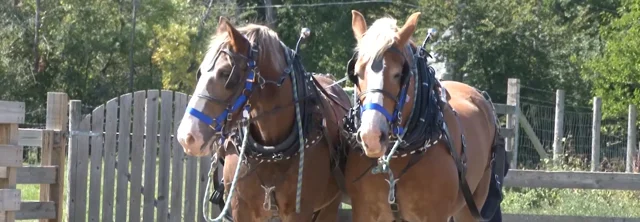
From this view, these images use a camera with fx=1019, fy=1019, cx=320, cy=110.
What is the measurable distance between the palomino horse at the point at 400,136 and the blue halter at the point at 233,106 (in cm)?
57

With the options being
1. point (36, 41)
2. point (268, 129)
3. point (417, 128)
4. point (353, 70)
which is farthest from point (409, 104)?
point (36, 41)

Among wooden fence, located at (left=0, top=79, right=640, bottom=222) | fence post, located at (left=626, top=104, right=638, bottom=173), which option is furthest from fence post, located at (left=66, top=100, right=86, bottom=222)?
fence post, located at (left=626, top=104, right=638, bottom=173)

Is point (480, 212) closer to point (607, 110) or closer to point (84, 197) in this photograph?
point (84, 197)

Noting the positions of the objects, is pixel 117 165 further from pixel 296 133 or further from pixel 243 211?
pixel 296 133

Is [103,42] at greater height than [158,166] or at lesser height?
greater

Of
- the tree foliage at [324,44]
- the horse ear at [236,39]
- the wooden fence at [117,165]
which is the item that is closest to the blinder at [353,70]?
the horse ear at [236,39]

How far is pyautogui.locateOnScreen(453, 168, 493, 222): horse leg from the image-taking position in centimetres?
702

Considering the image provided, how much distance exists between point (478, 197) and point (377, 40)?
203cm

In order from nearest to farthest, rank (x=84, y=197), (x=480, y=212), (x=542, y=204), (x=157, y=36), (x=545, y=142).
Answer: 1. (x=480, y=212)
2. (x=84, y=197)
3. (x=542, y=204)
4. (x=545, y=142)
5. (x=157, y=36)

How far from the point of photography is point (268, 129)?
20.1 ft

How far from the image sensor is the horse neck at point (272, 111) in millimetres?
6059

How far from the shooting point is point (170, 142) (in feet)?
28.2

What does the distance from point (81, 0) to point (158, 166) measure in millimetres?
21083

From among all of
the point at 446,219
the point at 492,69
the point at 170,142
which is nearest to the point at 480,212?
the point at 446,219
